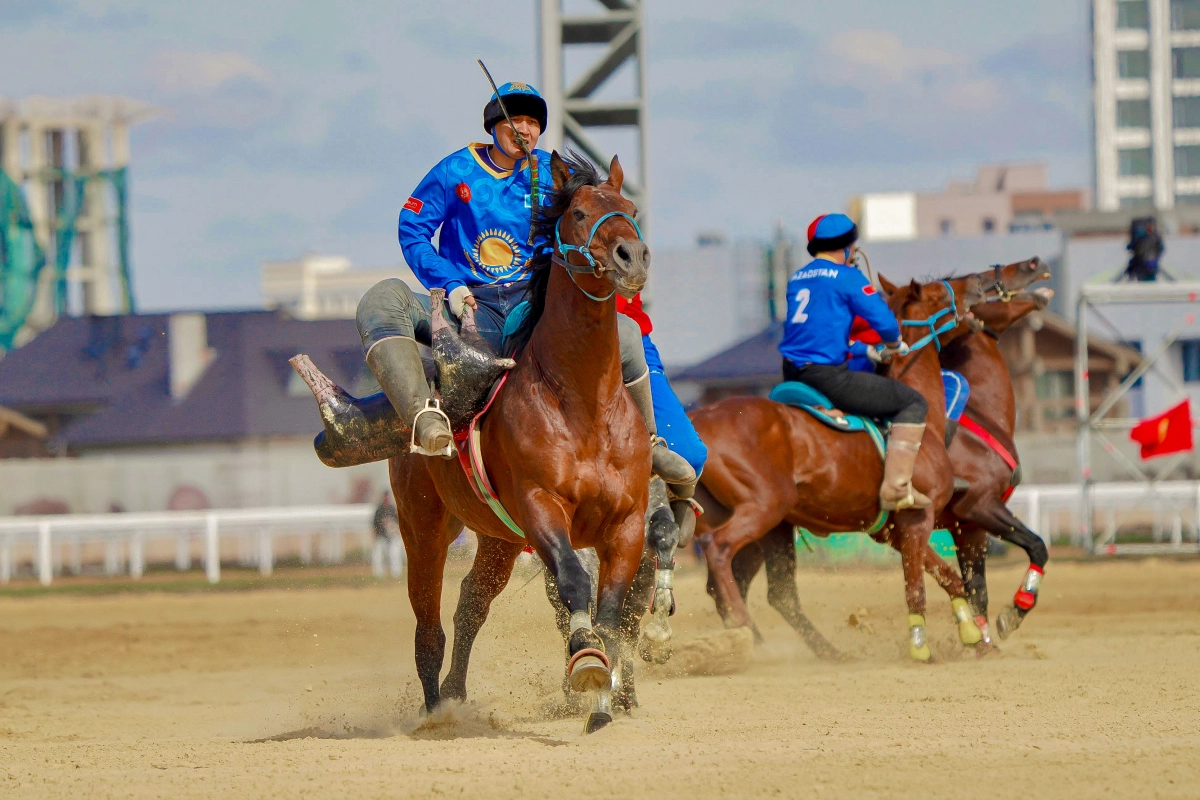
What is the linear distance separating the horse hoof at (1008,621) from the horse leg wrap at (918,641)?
76 centimetres

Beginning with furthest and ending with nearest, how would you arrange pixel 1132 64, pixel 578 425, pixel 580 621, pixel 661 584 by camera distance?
pixel 1132 64 < pixel 661 584 < pixel 578 425 < pixel 580 621

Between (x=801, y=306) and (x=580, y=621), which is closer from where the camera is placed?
(x=580, y=621)

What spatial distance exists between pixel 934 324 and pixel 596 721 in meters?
5.01

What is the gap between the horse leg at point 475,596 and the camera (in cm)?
696

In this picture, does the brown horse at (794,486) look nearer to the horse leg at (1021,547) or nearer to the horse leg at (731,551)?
the horse leg at (731,551)

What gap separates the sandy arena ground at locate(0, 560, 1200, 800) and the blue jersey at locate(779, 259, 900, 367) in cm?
193

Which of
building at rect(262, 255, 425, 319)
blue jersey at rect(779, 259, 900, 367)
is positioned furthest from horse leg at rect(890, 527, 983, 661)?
building at rect(262, 255, 425, 319)

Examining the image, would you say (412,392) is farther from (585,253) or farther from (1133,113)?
(1133,113)

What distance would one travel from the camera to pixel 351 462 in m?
6.59

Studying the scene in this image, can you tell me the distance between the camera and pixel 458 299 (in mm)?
6145

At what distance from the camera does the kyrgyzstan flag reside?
1439cm

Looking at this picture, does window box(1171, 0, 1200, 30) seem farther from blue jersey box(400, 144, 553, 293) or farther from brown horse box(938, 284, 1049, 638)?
blue jersey box(400, 144, 553, 293)

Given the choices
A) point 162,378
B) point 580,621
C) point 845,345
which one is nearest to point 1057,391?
point 162,378

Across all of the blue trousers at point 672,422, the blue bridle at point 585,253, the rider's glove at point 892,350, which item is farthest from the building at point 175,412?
the blue bridle at point 585,253
